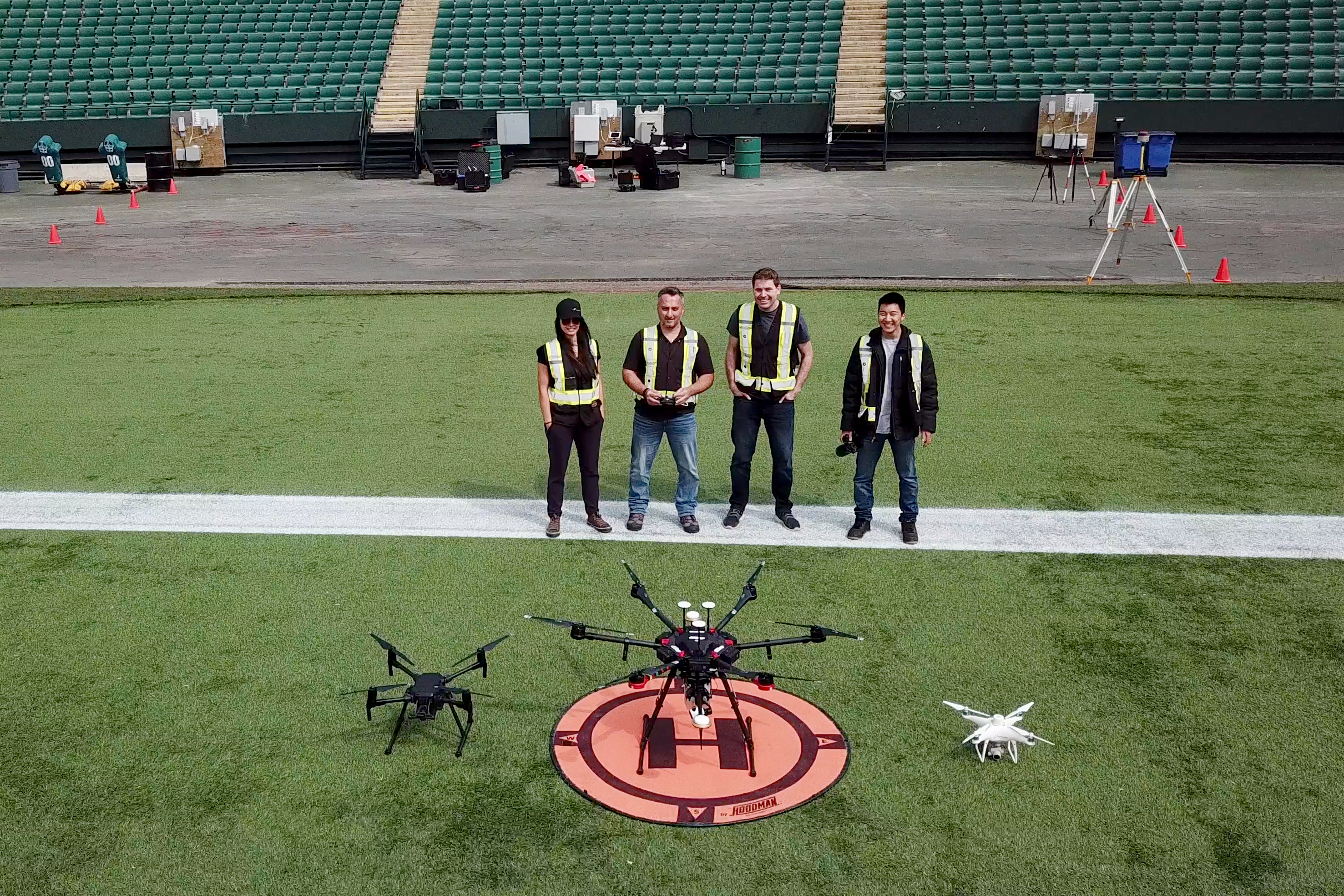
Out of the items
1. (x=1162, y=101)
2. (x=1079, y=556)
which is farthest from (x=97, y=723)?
(x=1162, y=101)

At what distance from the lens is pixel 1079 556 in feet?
28.8

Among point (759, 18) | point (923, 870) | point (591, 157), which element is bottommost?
point (923, 870)

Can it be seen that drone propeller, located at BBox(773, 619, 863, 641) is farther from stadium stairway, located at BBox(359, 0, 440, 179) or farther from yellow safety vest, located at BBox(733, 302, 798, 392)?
stadium stairway, located at BBox(359, 0, 440, 179)

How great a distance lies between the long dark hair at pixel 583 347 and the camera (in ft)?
28.9

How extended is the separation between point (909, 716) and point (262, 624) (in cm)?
397

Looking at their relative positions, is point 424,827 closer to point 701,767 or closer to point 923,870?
point 701,767

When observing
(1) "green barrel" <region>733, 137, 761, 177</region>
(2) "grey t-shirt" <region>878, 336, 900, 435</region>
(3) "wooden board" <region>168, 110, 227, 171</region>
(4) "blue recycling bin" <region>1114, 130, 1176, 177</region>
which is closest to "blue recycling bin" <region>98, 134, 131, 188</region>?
(3) "wooden board" <region>168, 110, 227, 171</region>

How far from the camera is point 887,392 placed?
28.4 feet

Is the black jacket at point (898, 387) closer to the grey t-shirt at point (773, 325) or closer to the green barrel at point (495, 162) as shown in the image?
the grey t-shirt at point (773, 325)

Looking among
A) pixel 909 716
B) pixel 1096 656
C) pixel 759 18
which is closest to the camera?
pixel 909 716

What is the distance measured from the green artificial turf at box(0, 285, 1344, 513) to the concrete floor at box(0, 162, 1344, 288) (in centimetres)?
217

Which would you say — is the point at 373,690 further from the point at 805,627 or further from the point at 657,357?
the point at 657,357

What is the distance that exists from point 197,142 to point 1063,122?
2322 centimetres

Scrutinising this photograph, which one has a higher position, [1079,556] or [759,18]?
[759,18]
